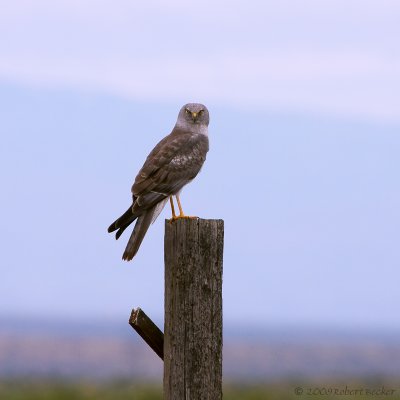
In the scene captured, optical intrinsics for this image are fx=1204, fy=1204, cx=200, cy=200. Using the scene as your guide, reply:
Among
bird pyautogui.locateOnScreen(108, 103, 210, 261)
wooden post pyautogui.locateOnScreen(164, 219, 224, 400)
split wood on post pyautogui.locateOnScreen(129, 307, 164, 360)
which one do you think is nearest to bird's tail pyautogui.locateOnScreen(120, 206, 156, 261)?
bird pyautogui.locateOnScreen(108, 103, 210, 261)

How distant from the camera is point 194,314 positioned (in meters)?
8.82

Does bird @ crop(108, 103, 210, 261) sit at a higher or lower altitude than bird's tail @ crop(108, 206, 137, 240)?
higher

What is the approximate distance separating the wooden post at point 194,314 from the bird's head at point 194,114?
5441 millimetres

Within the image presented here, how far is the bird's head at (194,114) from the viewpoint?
1429 centimetres

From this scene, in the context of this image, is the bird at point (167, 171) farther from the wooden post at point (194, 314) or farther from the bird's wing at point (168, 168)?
the wooden post at point (194, 314)

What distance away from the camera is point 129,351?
171m

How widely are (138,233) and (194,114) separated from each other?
3.52 m

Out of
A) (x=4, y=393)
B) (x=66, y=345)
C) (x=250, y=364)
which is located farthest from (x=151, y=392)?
(x=66, y=345)

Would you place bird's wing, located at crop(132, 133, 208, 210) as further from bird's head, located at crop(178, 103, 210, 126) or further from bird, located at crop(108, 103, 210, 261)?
bird's head, located at crop(178, 103, 210, 126)

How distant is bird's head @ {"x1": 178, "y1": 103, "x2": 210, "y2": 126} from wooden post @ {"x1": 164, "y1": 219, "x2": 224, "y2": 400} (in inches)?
214

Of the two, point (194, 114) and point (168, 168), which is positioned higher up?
point (194, 114)

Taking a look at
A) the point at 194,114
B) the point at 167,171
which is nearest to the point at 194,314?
the point at 167,171

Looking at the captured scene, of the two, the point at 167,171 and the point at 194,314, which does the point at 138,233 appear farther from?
the point at 194,314

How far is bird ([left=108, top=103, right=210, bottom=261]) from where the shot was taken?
36.5 feet
